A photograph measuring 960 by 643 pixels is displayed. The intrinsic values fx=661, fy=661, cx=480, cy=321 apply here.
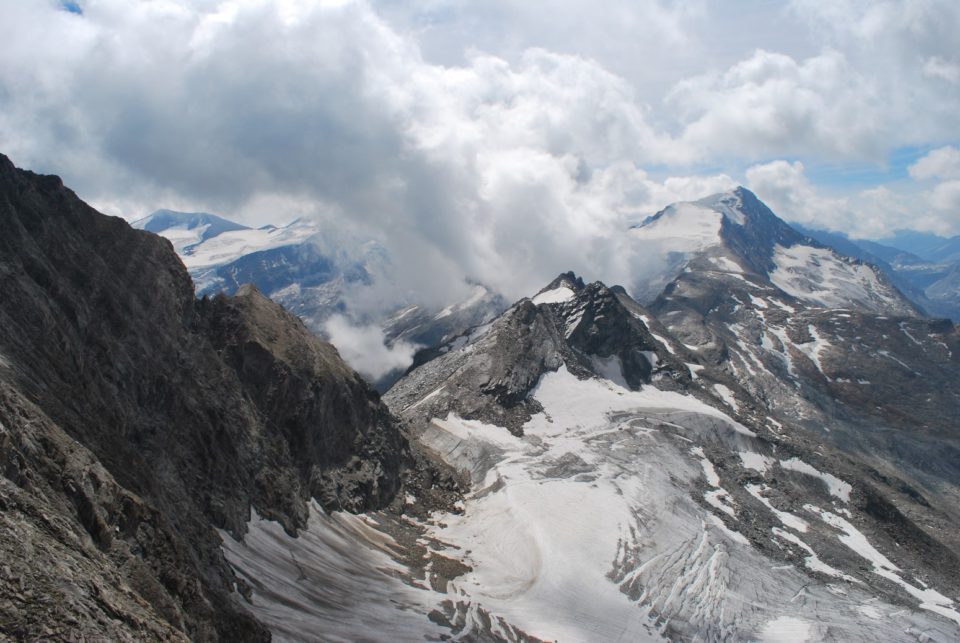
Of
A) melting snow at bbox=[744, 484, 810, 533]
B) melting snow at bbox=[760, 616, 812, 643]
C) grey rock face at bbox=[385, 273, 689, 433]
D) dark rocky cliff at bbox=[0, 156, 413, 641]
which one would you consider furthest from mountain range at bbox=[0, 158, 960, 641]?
grey rock face at bbox=[385, 273, 689, 433]

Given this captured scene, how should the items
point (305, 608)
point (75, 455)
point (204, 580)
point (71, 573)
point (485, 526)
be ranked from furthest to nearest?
point (485, 526)
point (305, 608)
point (204, 580)
point (75, 455)
point (71, 573)

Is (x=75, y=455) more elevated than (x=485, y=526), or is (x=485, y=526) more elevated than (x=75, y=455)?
(x=485, y=526)

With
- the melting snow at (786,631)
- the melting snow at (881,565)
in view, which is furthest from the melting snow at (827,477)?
the melting snow at (786,631)

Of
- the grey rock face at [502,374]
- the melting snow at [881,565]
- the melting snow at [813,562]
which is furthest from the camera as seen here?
the grey rock face at [502,374]

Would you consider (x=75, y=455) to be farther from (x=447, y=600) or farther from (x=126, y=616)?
(x=447, y=600)

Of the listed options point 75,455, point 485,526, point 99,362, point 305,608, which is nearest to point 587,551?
point 485,526

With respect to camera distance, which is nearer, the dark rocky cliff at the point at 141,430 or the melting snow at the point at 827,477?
the dark rocky cliff at the point at 141,430

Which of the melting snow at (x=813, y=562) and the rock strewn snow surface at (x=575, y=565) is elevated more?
the melting snow at (x=813, y=562)

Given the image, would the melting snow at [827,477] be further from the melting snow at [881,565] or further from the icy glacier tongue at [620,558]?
the icy glacier tongue at [620,558]

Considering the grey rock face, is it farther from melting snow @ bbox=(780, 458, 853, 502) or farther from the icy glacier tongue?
melting snow @ bbox=(780, 458, 853, 502)
